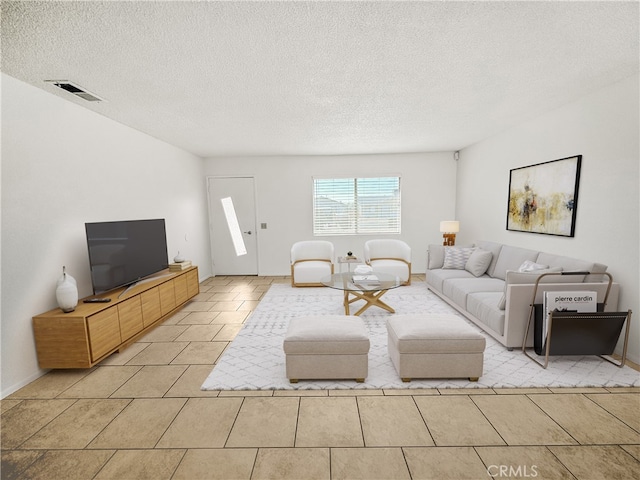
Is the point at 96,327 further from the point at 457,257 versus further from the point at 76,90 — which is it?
the point at 457,257

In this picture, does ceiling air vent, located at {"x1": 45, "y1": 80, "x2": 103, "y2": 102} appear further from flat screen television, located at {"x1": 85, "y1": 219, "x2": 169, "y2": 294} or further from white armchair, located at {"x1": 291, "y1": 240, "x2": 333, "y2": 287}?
white armchair, located at {"x1": 291, "y1": 240, "x2": 333, "y2": 287}

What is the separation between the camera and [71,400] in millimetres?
2406

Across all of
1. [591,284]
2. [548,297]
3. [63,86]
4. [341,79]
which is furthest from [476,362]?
[63,86]

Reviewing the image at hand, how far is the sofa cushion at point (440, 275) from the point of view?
4.59 m

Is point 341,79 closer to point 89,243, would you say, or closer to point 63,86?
point 63,86

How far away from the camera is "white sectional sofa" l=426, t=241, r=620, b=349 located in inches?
112

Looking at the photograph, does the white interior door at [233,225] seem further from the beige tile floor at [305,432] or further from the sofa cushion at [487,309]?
the sofa cushion at [487,309]

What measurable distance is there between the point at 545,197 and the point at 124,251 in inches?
207

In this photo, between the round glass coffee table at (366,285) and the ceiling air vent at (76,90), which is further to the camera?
the round glass coffee table at (366,285)

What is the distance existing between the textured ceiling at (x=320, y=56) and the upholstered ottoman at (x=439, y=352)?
2195 millimetres

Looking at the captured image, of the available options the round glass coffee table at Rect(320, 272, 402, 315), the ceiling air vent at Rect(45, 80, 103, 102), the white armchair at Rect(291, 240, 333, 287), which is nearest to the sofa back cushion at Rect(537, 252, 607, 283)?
the round glass coffee table at Rect(320, 272, 402, 315)

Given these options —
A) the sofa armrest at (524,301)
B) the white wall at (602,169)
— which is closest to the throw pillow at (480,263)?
the white wall at (602,169)

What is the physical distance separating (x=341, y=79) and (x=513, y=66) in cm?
143

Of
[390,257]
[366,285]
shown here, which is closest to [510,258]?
[366,285]
